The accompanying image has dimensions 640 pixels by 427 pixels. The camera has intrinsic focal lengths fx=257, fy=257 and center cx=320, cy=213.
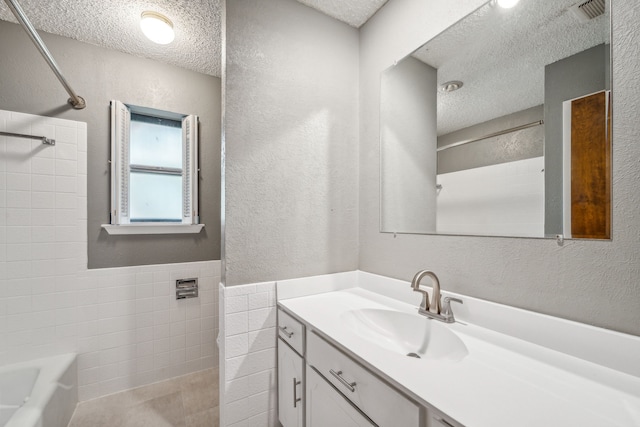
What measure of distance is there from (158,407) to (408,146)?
2.29 m

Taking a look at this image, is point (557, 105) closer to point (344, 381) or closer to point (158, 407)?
point (344, 381)

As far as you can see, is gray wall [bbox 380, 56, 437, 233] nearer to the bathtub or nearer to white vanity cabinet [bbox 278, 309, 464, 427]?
white vanity cabinet [bbox 278, 309, 464, 427]

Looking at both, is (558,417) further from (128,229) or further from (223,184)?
(128,229)

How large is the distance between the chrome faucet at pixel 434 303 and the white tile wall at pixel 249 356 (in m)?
0.70

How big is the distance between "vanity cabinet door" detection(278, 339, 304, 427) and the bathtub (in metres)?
1.16

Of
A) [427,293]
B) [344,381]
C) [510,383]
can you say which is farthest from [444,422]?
[427,293]

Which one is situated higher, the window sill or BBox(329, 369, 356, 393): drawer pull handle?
the window sill

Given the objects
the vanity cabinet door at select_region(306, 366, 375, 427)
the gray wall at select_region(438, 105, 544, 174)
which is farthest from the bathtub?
the gray wall at select_region(438, 105, 544, 174)

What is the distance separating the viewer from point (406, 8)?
1.32 meters

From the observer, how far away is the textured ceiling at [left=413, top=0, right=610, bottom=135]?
83cm

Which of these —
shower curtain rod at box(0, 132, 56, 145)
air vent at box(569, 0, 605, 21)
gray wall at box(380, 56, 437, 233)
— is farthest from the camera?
shower curtain rod at box(0, 132, 56, 145)

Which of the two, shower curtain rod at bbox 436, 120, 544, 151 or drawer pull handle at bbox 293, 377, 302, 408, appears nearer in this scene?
shower curtain rod at bbox 436, 120, 544, 151

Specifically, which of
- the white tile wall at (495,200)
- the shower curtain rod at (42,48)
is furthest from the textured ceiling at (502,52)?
the shower curtain rod at (42,48)

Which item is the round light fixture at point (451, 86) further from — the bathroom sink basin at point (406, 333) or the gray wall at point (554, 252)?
the bathroom sink basin at point (406, 333)
